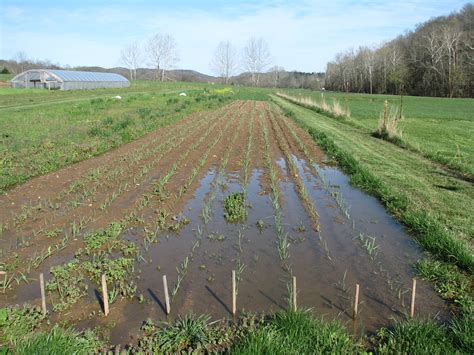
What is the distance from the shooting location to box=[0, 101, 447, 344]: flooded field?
4316 mm

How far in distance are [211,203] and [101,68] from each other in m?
136

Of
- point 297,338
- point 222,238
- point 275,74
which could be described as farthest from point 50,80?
point 275,74

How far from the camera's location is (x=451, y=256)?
5.34 m

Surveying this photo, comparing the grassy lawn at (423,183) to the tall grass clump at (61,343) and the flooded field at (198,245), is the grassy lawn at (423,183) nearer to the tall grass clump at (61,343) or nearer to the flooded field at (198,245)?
the flooded field at (198,245)

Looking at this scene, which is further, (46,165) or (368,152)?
(368,152)

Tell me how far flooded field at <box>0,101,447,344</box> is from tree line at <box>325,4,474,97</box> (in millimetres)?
61648

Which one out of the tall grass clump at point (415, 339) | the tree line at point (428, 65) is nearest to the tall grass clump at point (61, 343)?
the tall grass clump at point (415, 339)

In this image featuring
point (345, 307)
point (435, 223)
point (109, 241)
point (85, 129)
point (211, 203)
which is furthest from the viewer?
point (85, 129)

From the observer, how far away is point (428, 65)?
70562mm

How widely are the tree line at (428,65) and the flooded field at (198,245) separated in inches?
2427

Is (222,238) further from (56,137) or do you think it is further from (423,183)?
(56,137)

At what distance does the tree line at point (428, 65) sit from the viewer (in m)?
65.5

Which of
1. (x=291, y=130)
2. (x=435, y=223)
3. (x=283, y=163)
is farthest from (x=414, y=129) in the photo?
(x=435, y=223)

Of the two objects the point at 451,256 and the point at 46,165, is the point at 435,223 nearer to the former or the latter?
the point at 451,256
